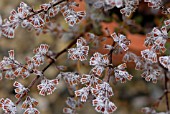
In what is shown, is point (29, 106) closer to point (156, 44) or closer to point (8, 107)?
point (8, 107)

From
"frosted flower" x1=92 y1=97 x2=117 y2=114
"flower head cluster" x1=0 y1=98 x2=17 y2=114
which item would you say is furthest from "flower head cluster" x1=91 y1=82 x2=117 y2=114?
"flower head cluster" x1=0 y1=98 x2=17 y2=114

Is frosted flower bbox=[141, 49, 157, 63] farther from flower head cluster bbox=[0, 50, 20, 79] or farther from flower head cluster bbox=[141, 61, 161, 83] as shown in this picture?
flower head cluster bbox=[0, 50, 20, 79]

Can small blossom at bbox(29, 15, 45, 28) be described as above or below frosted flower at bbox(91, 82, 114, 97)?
above

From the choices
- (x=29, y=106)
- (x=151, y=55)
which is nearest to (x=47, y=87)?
(x=29, y=106)

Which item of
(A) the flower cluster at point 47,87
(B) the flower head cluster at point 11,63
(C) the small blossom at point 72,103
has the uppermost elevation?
(B) the flower head cluster at point 11,63

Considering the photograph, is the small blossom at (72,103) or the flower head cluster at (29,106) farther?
the small blossom at (72,103)

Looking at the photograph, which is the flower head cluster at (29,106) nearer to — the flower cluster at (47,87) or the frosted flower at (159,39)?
the flower cluster at (47,87)

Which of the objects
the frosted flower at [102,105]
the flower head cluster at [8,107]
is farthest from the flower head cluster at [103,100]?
the flower head cluster at [8,107]

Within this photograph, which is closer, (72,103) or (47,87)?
(47,87)
